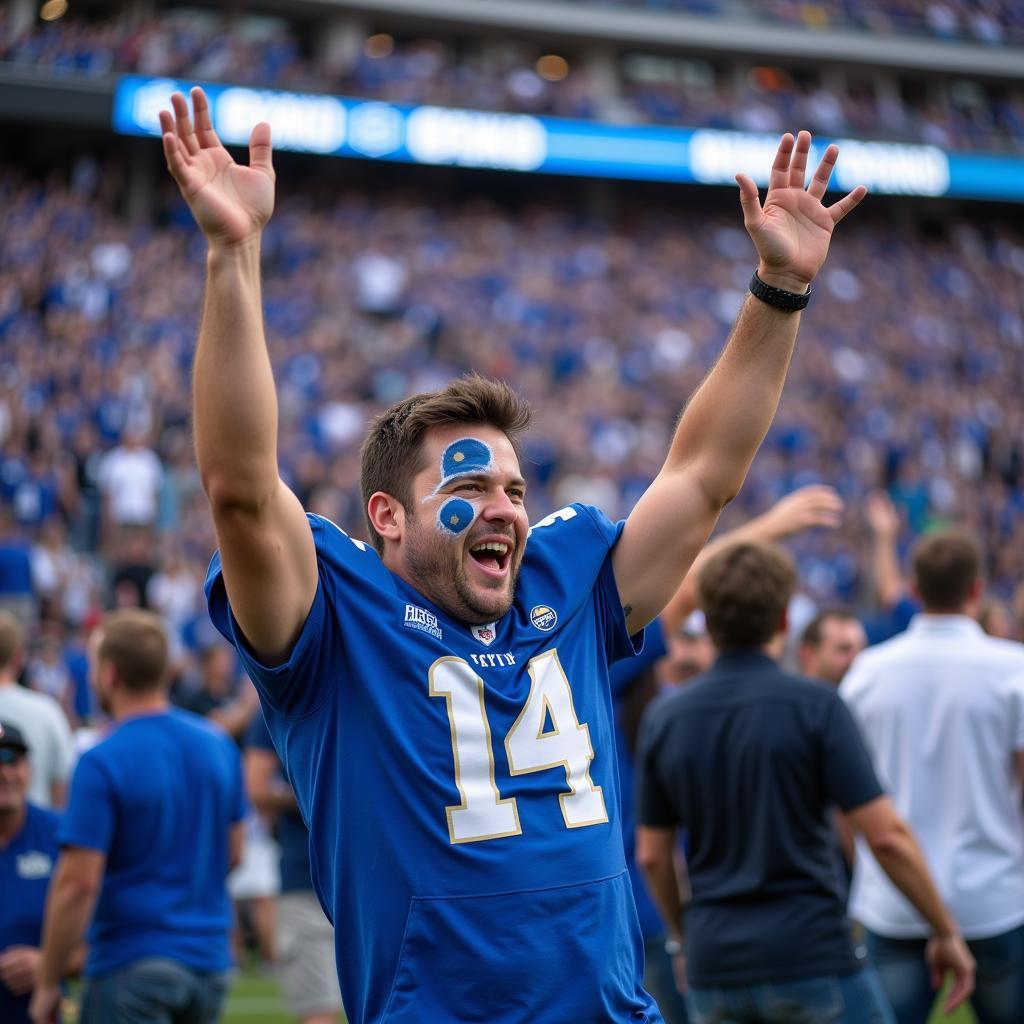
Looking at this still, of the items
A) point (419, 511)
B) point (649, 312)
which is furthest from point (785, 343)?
point (649, 312)

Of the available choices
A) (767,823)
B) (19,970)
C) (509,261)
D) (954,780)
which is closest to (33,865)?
(19,970)

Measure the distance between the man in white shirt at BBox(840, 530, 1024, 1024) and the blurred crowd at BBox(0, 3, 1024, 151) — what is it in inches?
839

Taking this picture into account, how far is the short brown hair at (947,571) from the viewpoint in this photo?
4961 mm

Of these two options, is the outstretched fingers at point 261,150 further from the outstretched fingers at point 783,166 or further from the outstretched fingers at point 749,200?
the outstretched fingers at point 783,166

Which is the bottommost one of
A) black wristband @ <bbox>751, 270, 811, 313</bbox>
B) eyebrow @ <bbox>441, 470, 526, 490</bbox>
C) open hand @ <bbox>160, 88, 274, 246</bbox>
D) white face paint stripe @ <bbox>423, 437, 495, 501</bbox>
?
eyebrow @ <bbox>441, 470, 526, 490</bbox>

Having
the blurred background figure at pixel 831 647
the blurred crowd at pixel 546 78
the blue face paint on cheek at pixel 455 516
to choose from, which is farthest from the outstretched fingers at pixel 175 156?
the blurred crowd at pixel 546 78

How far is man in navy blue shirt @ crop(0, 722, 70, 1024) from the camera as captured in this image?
4.38 metres

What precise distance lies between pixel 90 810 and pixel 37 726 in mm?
1181

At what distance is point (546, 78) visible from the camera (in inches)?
1187

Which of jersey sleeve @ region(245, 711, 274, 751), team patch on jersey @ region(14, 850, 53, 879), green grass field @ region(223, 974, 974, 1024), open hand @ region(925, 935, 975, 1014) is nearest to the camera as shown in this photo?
open hand @ region(925, 935, 975, 1014)

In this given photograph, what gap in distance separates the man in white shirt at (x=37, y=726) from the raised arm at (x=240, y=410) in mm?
3120

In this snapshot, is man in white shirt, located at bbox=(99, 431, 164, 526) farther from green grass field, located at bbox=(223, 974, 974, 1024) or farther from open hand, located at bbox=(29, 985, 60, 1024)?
open hand, located at bbox=(29, 985, 60, 1024)

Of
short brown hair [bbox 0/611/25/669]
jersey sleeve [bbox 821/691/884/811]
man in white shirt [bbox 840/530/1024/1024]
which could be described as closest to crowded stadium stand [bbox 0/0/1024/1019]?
short brown hair [bbox 0/611/25/669]

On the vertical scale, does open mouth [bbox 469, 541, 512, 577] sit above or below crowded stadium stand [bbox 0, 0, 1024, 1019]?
below
